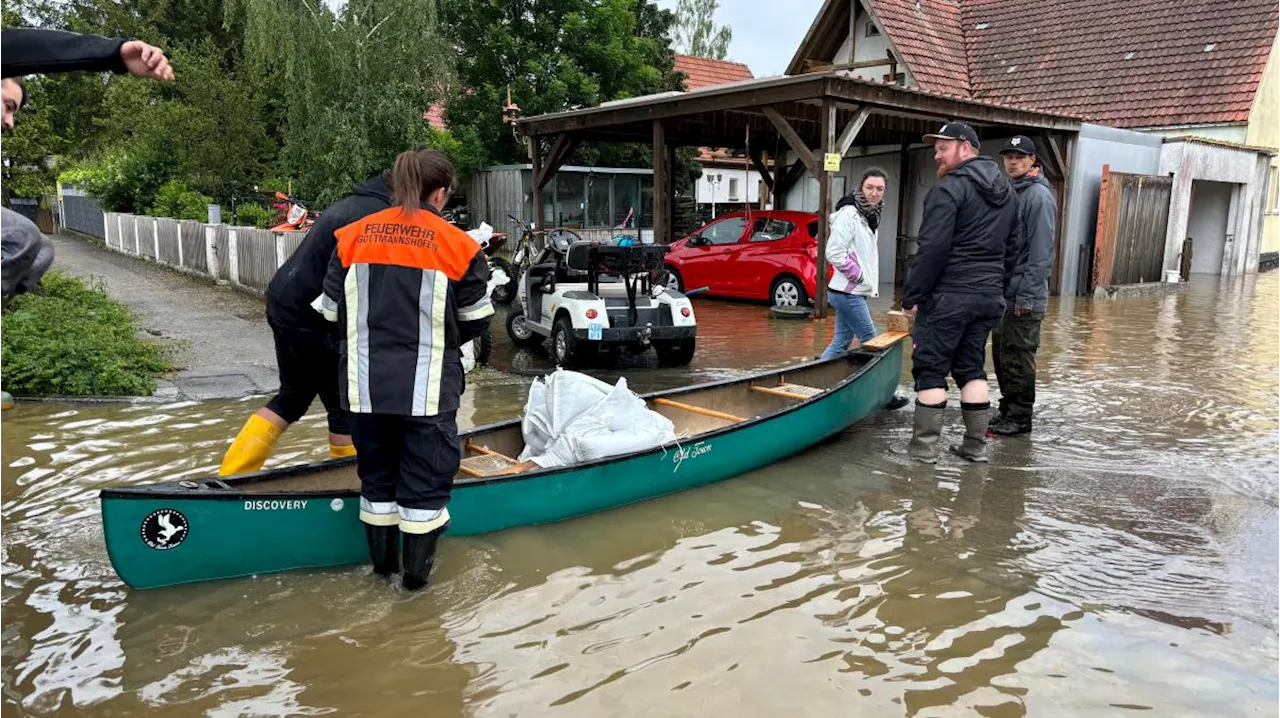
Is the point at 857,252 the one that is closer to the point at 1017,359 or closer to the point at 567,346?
the point at 1017,359

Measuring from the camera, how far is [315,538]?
4102 millimetres

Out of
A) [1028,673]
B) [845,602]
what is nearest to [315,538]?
[845,602]

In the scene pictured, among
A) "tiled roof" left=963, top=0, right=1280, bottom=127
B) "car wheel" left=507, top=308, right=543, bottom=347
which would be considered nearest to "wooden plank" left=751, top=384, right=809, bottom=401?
"car wheel" left=507, top=308, right=543, bottom=347

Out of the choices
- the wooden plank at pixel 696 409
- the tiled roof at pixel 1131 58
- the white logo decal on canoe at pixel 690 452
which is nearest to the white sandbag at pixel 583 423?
the white logo decal on canoe at pixel 690 452

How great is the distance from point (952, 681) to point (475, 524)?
235cm

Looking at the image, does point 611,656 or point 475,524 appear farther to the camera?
point 475,524

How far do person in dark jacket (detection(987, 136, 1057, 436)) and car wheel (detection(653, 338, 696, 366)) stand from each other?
3.54m

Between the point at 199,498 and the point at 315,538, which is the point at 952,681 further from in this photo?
the point at 199,498

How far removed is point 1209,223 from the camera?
68.4ft

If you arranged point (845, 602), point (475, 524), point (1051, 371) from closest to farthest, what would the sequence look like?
point (845, 602)
point (475, 524)
point (1051, 371)

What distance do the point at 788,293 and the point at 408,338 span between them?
10.5 metres

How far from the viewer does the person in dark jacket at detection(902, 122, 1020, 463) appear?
572cm

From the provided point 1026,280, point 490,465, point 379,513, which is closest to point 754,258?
point 1026,280

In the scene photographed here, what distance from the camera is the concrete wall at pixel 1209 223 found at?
2050 centimetres
